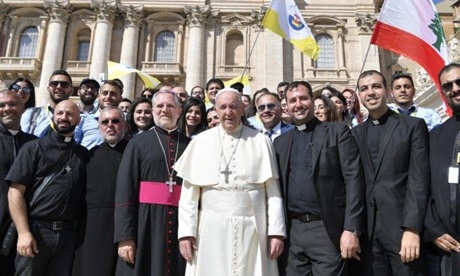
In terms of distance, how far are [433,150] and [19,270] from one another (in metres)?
4.47

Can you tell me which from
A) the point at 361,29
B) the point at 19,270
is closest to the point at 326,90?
the point at 19,270

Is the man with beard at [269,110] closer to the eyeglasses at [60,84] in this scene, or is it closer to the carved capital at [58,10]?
the eyeglasses at [60,84]

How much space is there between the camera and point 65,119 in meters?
4.68

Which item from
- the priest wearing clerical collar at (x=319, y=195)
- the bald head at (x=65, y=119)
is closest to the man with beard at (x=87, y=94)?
the bald head at (x=65, y=119)

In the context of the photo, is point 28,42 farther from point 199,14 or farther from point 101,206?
point 101,206

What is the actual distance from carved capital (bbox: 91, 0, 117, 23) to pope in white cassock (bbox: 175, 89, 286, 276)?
24.8m

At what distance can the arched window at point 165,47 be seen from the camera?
2625cm

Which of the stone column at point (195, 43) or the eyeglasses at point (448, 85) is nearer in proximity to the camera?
the eyeglasses at point (448, 85)

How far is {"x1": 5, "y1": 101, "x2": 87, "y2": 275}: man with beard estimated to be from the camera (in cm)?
416

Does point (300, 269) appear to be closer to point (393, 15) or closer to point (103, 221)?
point (103, 221)

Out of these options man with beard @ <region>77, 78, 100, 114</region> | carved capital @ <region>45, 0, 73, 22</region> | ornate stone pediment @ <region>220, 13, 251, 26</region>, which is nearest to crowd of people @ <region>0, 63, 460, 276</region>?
man with beard @ <region>77, 78, 100, 114</region>

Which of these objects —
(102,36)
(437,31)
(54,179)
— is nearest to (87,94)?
(54,179)

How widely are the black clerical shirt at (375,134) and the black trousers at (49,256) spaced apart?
3.43 metres

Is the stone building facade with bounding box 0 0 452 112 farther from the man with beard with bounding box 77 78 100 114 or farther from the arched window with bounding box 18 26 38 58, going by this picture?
the man with beard with bounding box 77 78 100 114
